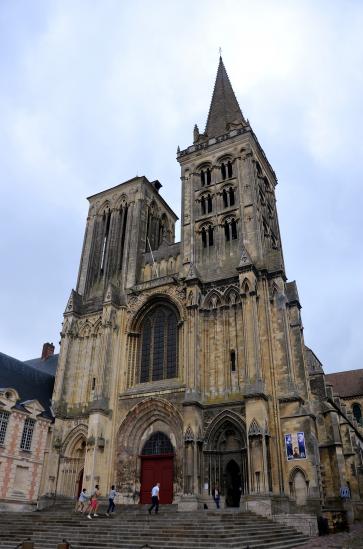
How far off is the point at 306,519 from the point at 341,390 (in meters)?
36.6

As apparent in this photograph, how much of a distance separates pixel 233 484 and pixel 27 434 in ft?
40.5

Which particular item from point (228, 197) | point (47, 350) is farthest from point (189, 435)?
point (47, 350)

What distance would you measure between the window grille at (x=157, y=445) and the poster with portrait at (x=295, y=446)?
20.9 ft

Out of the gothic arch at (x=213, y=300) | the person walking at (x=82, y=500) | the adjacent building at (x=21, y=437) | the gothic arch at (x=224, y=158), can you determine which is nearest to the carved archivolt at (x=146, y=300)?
the gothic arch at (x=213, y=300)

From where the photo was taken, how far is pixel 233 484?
71.1ft

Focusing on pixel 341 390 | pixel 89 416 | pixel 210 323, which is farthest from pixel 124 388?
pixel 341 390

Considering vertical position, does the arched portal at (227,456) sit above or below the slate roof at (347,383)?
below

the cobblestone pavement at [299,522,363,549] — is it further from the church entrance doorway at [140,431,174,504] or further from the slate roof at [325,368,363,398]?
the slate roof at [325,368,363,398]

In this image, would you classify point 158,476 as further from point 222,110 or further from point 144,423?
point 222,110

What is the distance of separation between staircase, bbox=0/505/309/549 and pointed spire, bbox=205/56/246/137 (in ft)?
88.4

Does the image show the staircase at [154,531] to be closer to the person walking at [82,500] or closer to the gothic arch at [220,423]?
the person walking at [82,500]

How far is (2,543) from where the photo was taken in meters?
15.3

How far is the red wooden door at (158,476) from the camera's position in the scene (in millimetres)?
22453

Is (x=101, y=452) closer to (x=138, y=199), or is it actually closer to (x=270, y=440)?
(x=270, y=440)
